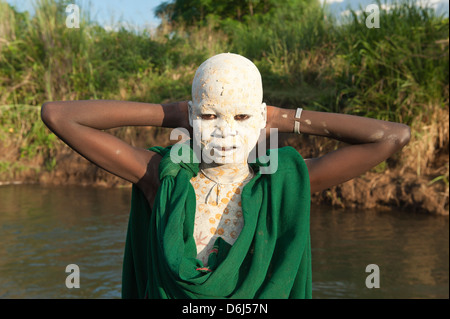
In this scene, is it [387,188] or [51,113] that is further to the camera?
[387,188]

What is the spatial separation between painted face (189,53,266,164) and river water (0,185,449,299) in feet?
12.3

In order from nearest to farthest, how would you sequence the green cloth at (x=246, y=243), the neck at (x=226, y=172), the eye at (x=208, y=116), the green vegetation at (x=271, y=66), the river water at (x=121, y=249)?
the green cloth at (x=246, y=243) < the eye at (x=208, y=116) < the neck at (x=226, y=172) < the river water at (x=121, y=249) < the green vegetation at (x=271, y=66)

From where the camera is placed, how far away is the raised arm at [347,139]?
6.65 feet

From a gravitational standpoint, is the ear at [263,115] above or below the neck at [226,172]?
above

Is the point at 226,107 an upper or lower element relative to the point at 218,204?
upper

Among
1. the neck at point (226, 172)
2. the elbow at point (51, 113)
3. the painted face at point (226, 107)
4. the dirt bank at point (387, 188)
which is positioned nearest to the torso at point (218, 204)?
the neck at point (226, 172)

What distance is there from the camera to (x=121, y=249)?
21.6 feet

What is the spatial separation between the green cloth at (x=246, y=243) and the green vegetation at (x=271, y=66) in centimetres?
583

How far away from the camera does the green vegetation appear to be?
773cm

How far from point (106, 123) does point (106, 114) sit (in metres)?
0.03

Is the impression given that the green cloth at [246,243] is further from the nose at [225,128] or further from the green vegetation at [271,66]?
the green vegetation at [271,66]

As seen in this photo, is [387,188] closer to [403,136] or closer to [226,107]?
[403,136]

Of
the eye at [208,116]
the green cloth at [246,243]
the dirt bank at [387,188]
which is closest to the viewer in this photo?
the green cloth at [246,243]

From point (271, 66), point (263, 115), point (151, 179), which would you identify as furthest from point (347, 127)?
point (271, 66)
